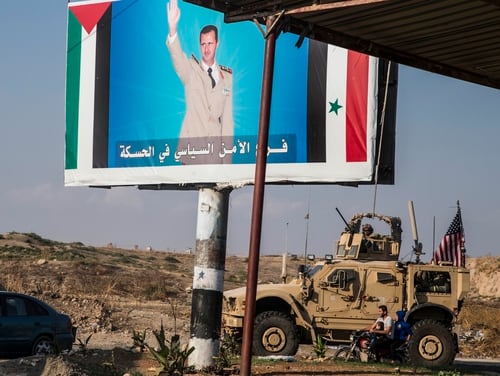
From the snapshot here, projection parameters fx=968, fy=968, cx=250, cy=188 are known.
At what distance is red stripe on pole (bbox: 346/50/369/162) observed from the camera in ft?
44.3

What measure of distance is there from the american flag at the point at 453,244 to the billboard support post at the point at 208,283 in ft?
31.0

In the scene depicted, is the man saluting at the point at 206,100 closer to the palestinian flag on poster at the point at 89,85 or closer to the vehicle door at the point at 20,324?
the palestinian flag on poster at the point at 89,85

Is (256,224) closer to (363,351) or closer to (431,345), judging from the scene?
(363,351)

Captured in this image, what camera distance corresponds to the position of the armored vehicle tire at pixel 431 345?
18.5m

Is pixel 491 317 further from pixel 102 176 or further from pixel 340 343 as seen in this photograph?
pixel 102 176

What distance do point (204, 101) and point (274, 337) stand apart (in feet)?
18.9

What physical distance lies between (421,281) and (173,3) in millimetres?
8308

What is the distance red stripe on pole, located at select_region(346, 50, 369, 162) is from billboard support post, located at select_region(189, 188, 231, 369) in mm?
2010

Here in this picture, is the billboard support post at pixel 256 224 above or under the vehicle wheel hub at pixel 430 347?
above

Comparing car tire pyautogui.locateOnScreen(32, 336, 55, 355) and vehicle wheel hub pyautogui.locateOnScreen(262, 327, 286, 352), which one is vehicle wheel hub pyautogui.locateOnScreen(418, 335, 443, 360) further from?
car tire pyautogui.locateOnScreen(32, 336, 55, 355)

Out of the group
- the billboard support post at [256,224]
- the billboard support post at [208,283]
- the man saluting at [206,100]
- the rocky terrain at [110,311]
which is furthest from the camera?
the man saluting at [206,100]

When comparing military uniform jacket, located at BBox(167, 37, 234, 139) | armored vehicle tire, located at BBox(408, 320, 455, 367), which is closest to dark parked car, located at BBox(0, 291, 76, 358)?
military uniform jacket, located at BBox(167, 37, 234, 139)

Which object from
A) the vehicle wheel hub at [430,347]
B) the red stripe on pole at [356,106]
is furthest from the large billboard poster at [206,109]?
the vehicle wheel hub at [430,347]

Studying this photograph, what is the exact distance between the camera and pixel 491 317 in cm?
3067
